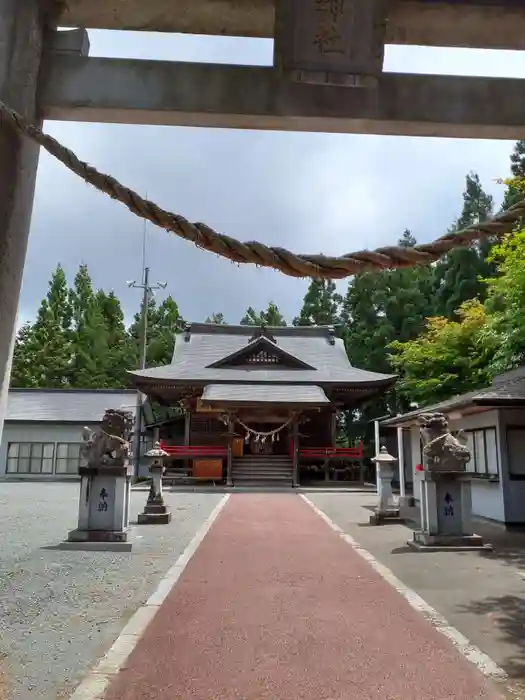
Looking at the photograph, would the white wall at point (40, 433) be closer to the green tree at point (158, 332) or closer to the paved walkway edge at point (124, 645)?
the green tree at point (158, 332)

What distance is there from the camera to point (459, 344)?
22.1 m

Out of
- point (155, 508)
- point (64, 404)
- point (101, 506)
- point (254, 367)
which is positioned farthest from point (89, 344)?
point (101, 506)

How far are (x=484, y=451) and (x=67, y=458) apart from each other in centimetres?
2311

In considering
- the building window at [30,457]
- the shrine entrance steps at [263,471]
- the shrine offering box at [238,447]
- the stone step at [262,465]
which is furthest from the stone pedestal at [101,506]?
the building window at [30,457]

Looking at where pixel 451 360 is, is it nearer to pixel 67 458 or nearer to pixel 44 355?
pixel 67 458

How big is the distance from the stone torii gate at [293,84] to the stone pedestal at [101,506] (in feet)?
22.3

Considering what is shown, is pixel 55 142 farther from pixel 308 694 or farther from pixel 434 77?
pixel 308 694

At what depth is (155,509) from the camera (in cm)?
1258

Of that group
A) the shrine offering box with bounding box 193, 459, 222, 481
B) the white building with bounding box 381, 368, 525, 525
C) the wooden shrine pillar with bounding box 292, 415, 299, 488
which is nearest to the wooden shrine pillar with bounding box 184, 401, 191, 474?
the shrine offering box with bounding box 193, 459, 222, 481

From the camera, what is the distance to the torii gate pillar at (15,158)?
2.84m

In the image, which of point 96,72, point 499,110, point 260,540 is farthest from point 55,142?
point 260,540

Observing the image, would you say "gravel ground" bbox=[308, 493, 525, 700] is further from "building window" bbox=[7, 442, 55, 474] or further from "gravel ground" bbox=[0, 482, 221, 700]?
"building window" bbox=[7, 442, 55, 474]

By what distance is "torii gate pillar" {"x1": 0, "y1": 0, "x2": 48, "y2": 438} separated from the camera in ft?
9.30

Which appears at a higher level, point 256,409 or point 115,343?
point 115,343
